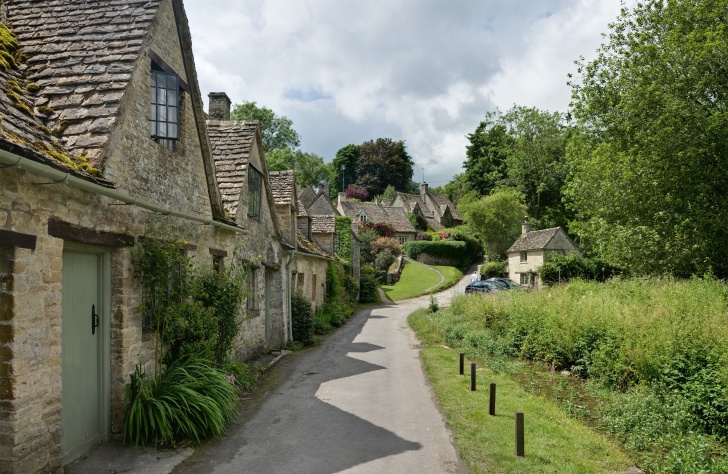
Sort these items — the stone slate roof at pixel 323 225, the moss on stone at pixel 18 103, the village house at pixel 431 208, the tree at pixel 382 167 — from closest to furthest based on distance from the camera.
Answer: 1. the moss on stone at pixel 18 103
2. the stone slate roof at pixel 323 225
3. the village house at pixel 431 208
4. the tree at pixel 382 167

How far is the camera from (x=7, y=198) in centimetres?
518

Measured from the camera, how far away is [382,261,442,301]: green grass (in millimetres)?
44094

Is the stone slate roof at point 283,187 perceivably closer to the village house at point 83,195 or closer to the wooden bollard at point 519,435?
the village house at point 83,195

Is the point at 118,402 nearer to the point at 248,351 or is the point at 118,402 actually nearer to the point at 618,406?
the point at 248,351

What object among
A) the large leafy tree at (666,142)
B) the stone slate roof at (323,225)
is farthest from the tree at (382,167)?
the large leafy tree at (666,142)

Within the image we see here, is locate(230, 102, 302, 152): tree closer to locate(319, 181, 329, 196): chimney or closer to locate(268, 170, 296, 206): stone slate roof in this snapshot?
locate(319, 181, 329, 196): chimney

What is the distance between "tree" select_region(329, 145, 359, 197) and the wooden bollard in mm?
97261

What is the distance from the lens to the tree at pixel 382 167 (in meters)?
98.6

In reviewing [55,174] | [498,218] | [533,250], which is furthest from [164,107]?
[498,218]

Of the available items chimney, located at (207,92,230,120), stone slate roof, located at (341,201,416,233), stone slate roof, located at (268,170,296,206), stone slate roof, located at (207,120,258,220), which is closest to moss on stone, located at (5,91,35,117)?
stone slate roof, located at (207,120,258,220)

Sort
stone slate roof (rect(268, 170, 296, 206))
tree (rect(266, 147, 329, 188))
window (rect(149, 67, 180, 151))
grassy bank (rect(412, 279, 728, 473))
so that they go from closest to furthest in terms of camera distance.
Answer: grassy bank (rect(412, 279, 728, 473)), window (rect(149, 67, 180, 151)), stone slate roof (rect(268, 170, 296, 206)), tree (rect(266, 147, 329, 188))

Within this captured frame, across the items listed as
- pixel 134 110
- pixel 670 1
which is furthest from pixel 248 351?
pixel 670 1

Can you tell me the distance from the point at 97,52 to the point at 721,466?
37.7 ft

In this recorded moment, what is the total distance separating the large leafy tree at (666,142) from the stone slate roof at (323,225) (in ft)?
53.1
